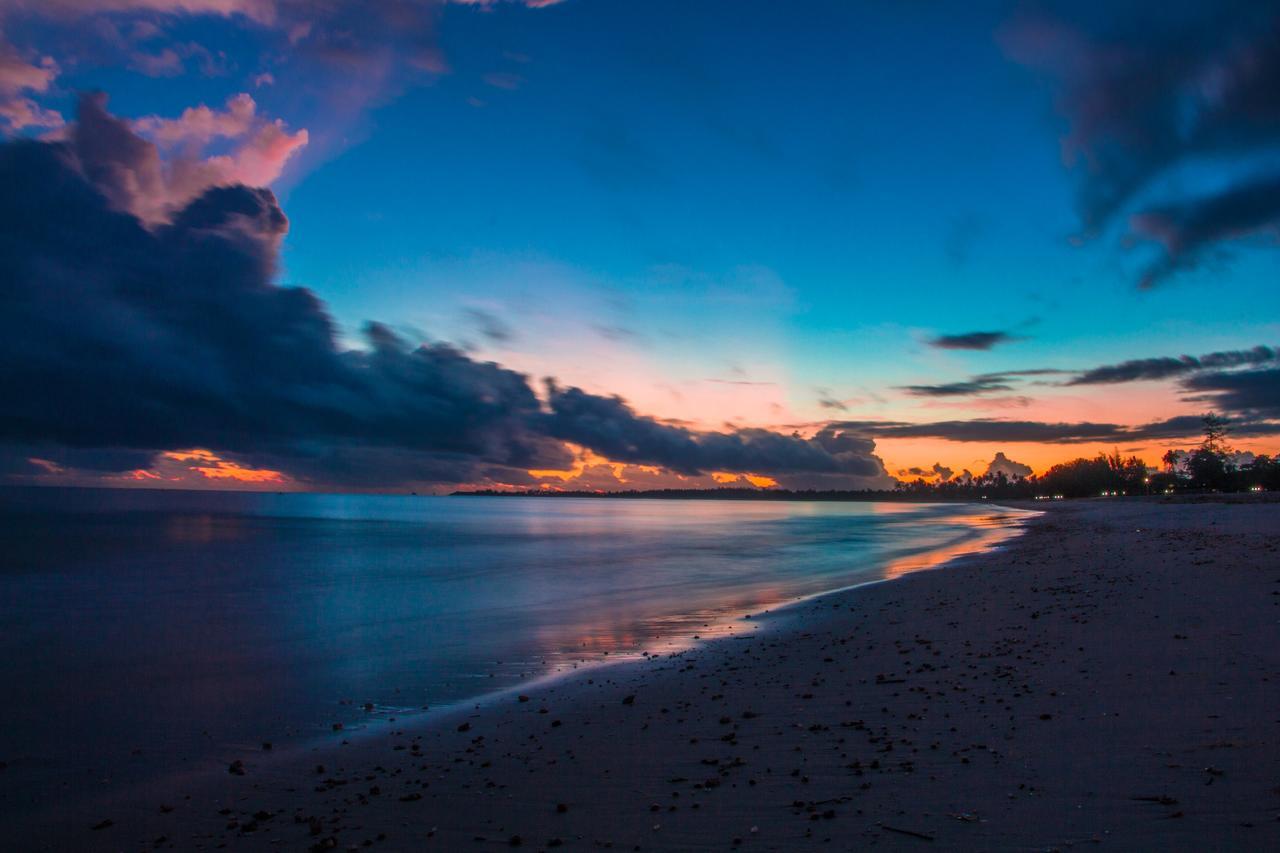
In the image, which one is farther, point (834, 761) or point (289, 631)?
point (289, 631)

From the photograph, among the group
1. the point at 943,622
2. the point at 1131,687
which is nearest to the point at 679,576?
the point at 943,622

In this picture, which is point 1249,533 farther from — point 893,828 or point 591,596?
point 893,828

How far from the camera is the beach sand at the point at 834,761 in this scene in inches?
243

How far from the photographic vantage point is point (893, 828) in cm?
606

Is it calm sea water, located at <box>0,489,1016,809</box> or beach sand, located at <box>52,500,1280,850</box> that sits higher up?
beach sand, located at <box>52,500,1280,850</box>

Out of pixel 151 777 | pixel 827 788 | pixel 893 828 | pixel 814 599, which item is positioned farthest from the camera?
pixel 814 599

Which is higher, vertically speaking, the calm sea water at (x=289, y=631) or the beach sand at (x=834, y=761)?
the beach sand at (x=834, y=761)

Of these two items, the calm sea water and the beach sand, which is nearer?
the beach sand

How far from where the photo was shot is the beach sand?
6.16 metres

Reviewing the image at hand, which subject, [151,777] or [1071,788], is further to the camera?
[151,777]

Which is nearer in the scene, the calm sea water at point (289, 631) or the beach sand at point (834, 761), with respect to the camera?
the beach sand at point (834, 761)

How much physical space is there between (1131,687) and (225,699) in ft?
50.8

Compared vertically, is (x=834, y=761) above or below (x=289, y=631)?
above

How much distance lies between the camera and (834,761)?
25.7ft
